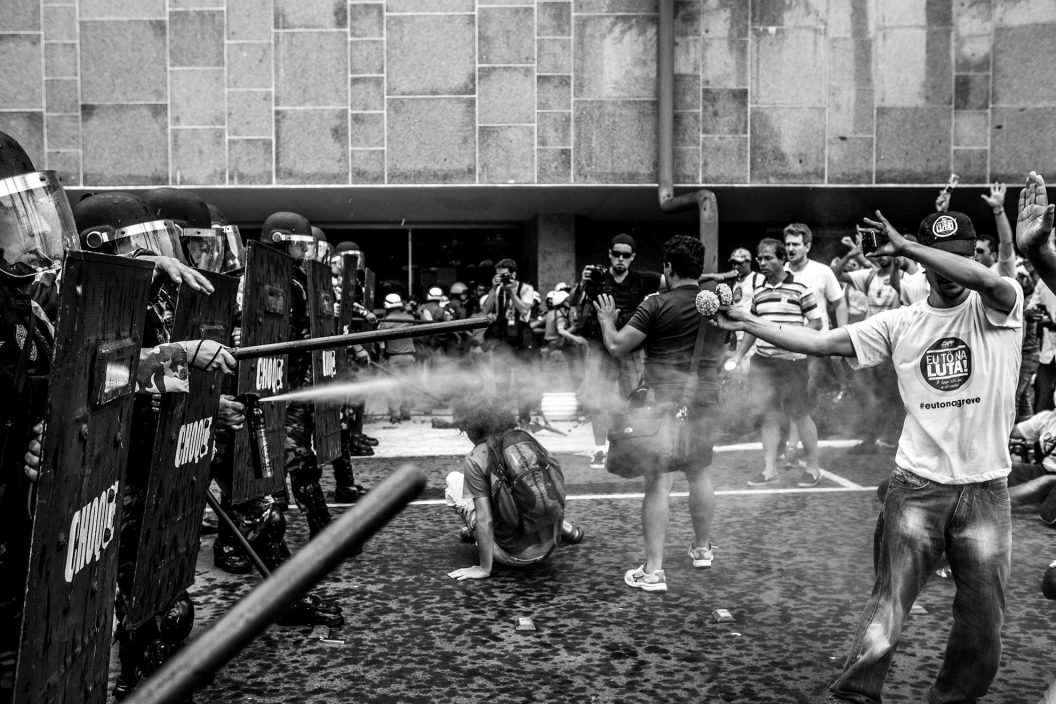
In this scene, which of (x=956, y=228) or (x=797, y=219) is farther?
(x=797, y=219)

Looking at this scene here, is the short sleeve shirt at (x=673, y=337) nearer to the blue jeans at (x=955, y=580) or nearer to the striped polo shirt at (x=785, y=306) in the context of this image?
the blue jeans at (x=955, y=580)

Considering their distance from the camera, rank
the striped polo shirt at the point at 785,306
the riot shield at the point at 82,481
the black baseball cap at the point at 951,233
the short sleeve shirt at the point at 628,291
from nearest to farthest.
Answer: the riot shield at the point at 82,481 → the black baseball cap at the point at 951,233 → the striped polo shirt at the point at 785,306 → the short sleeve shirt at the point at 628,291

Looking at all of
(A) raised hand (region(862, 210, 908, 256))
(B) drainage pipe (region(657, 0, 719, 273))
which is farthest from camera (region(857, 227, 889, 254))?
(B) drainage pipe (region(657, 0, 719, 273))

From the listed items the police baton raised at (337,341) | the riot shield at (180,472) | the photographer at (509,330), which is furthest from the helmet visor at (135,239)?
the photographer at (509,330)

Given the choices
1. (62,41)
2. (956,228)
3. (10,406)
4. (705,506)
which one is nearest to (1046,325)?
(705,506)

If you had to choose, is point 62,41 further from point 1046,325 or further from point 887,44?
point 1046,325

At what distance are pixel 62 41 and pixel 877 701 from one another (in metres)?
13.8

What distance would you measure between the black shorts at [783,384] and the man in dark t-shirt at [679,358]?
245cm

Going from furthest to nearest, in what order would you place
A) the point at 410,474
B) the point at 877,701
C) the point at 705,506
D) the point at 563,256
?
1. the point at 563,256
2. the point at 705,506
3. the point at 877,701
4. the point at 410,474

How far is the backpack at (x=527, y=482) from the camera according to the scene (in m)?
5.20

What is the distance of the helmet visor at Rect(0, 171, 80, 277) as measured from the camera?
94.4 inches

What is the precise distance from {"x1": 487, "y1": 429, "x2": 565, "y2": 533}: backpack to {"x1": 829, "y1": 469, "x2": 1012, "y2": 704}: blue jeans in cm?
206

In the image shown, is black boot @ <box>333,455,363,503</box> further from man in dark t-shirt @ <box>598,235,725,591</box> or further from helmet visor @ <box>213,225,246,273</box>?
man in dark t-shirt @ <box>598,235,725,591</box>

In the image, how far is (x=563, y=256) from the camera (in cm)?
1557
